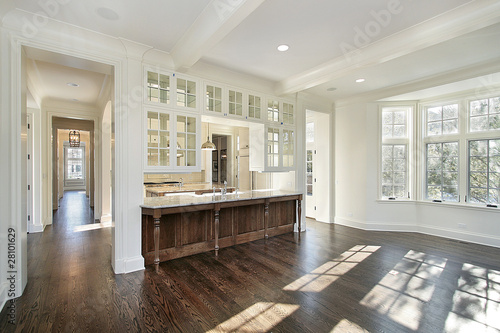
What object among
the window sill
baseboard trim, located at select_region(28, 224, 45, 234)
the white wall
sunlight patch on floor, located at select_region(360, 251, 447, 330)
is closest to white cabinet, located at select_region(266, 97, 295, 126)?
the white wall

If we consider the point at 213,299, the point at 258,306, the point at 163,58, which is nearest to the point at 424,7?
the point at 163,58

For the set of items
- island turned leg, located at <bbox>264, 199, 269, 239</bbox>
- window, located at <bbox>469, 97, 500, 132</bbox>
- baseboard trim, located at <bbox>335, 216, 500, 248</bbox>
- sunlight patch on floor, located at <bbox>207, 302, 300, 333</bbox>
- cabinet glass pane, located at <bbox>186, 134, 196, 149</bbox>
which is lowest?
sunlight patch on floor, located at <bbox>207, 302, 300, 333</bbox>

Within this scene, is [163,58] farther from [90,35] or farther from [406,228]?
[406,228]

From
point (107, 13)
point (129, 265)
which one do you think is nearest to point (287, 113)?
point (107, 13)

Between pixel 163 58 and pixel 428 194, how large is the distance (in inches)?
218

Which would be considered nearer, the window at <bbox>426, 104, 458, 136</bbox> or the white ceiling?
the white ceiling

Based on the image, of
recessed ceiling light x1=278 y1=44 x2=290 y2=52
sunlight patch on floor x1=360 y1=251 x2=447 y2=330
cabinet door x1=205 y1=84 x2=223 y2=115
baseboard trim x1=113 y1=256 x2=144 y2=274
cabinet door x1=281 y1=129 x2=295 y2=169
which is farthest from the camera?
cabinet door x1=281 y1=129 x2=295 y2=169

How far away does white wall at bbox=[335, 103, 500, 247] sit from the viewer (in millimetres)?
4652

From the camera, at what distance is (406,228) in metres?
5.19

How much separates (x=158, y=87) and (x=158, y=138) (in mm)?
708

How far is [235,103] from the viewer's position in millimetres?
4285

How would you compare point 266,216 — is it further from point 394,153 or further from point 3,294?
point 3,294

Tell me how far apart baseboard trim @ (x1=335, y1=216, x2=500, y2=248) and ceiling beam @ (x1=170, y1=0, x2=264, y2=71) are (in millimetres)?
4669

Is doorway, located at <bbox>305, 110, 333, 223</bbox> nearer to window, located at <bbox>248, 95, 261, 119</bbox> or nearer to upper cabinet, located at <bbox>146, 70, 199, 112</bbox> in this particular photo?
window, located at <bbox>248, 95, 261, 119</bbox>
